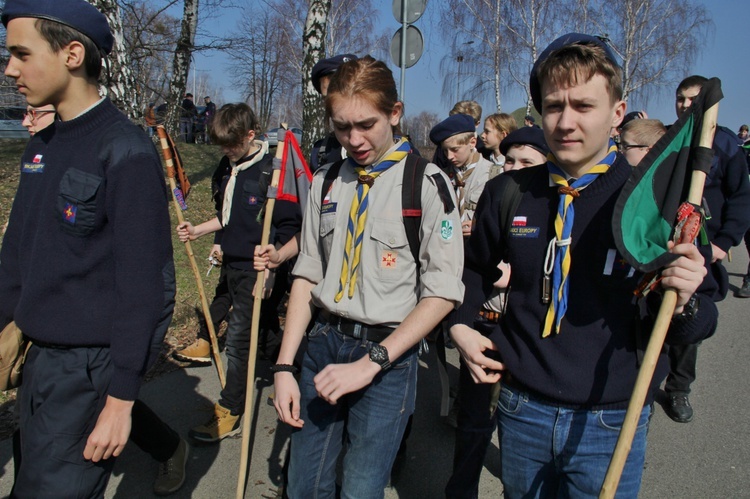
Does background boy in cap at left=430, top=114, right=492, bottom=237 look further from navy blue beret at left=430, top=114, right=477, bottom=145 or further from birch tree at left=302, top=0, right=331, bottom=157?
birch tree at left=302, top=0, right=331, bottom=157

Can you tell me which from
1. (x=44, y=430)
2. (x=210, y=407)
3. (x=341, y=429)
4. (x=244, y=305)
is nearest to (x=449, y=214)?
(x=341, y=429)

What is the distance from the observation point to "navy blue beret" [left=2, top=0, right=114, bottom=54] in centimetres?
183

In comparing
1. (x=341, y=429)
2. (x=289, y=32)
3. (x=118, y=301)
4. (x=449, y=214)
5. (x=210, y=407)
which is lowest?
(x=210, y=407)

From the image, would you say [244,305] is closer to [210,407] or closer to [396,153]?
[210,407]

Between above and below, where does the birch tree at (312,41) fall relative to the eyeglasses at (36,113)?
above

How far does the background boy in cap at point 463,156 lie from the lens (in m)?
4.39

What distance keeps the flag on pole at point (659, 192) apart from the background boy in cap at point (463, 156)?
275 cm

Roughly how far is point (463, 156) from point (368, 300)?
2.70 meters

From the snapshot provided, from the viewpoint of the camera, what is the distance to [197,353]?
463 cm

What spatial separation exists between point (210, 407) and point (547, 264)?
3.19 m

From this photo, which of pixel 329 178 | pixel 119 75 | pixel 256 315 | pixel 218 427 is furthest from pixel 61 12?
pixel 119 75

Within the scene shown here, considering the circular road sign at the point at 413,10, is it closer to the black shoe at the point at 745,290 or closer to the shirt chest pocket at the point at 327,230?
the shirt chest pocket at the point at 327,230

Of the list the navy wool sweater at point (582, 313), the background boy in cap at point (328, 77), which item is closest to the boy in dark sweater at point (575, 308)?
the navy wool sweater at point (582, 313)

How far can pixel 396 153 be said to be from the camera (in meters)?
2.15
